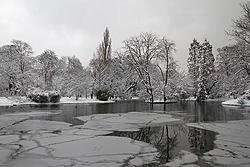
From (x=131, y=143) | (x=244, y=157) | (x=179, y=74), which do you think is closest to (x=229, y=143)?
(x=244, y=157)

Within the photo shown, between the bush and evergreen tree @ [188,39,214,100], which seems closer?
the bush

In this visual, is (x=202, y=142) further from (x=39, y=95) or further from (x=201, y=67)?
(x=201, y=67)

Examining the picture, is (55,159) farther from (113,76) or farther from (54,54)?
(54,54)

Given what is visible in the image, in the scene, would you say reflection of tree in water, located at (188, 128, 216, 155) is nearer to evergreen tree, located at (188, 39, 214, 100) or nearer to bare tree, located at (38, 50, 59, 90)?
evergreen tree, located at (188, 39, 214, 100)

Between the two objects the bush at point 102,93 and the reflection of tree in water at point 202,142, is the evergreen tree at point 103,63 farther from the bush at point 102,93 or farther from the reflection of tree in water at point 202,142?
the reflection of tree in water at point 202,142

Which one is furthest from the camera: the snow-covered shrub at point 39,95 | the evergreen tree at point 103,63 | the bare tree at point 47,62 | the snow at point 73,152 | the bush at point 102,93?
the bare tree at point 47,62

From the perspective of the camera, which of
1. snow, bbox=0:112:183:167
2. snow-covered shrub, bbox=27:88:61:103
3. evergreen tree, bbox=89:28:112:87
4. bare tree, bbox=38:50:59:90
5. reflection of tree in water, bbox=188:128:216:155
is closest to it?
snow, bbox=0:112:183:167

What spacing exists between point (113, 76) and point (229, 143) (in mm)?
38343

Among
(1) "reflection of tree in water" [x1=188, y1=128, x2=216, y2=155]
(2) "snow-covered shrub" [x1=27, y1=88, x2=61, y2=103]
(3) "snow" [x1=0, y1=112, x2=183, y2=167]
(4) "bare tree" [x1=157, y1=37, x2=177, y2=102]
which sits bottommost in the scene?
(1) "reflection of tree in water" [x1=188, y1=128, x2=216, y2=155]

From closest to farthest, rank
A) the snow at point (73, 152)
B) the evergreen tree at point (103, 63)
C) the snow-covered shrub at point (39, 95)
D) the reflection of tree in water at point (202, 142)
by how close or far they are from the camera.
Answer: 1. the snow at point (73, 152)
2. the reflection of tree in water at point (202, 142)
3. the snow-covered shrub at point (39, 95)
4. the evergreen tree at point (103, 63)

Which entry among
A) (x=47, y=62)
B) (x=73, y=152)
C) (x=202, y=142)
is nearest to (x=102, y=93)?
(x=47, y=62)

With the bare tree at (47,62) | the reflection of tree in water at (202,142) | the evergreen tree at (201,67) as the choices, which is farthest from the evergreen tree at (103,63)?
the reflection of tree in water at (202,142)

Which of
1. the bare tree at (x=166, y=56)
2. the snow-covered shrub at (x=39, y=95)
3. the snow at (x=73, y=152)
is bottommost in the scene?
the snow at (x=73, y=152)

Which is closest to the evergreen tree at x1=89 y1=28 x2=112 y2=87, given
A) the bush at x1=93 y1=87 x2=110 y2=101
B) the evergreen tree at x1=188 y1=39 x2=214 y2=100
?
the bush at x1=93 y1=87 x2=110 y2=101
